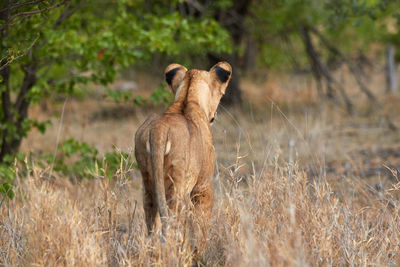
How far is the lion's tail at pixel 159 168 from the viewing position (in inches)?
128

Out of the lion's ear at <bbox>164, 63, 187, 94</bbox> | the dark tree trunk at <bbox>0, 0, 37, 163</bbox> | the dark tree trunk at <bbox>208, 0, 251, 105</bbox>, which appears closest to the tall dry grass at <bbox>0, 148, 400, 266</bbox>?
the lion's ear at <bbox>164, 63, 187, 94</bbox>

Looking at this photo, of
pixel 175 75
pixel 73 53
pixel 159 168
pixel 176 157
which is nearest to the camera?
pixel 159 168

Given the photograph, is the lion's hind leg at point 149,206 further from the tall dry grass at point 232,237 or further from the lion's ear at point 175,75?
the lion's ear at point 175,75

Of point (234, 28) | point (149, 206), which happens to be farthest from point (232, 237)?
point (234, 28)

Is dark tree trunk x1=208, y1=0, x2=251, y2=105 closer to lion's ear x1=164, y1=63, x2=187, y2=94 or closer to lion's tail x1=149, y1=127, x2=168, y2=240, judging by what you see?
lion's ear x1=164, y1=63, x2=187, y2=94

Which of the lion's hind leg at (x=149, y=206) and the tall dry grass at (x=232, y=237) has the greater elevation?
the lion's hind leg at (x=149, y=206)

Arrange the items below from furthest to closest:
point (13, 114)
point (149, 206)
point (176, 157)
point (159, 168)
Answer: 1. point (13, 114)
2. point (149, 206)
3. point (176, 157)
4. point (159, 168)

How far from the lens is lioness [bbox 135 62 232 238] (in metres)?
3.28

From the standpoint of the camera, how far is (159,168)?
10.6 feet

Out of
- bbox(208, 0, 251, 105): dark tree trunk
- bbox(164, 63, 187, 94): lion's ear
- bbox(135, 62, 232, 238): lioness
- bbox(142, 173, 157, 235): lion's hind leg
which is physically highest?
bbox(164, 63, 187, 94): lion's ear

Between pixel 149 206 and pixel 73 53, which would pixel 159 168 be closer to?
pixel 149 206

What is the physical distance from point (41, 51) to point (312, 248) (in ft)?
13.2

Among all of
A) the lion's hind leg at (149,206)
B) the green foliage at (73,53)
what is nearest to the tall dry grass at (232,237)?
the lion's hind leg at (149,206)

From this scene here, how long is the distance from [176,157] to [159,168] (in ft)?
0.62
